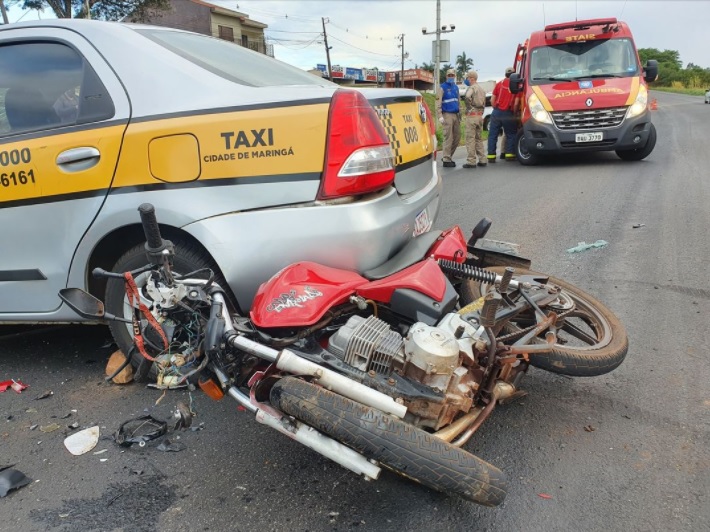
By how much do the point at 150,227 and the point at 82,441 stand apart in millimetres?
1106

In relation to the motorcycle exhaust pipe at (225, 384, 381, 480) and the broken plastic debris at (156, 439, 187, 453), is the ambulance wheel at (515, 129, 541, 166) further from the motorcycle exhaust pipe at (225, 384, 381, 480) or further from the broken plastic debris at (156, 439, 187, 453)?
the motorcycle exhaust pipe at (225, 384, 381, 480)

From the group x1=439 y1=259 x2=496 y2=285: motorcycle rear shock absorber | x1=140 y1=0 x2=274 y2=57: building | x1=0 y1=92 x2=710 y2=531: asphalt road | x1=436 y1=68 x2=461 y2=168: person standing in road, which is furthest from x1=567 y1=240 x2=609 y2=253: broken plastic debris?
x1=140 y1=0 x2=274 y2=57: building

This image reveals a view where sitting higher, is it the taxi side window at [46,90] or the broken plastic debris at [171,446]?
the taxi side window at [46,90]

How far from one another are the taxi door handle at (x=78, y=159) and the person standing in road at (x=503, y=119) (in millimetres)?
9379

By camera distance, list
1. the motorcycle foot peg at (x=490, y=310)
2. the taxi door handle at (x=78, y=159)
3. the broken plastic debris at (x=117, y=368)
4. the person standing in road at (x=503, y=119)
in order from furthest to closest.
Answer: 1. the person standing in road at (x=503, y=119)
2. the broken plastic debris at (x=117, y=368)
3. the taxi door handle at (x=78, y=159)
4. the motorcycle foot peg at (x=490, y=310)

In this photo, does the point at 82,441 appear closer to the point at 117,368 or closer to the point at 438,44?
the point at 117,368

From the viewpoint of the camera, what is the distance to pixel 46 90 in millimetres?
2855

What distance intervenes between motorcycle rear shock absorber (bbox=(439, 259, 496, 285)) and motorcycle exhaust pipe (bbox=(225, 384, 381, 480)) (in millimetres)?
1091

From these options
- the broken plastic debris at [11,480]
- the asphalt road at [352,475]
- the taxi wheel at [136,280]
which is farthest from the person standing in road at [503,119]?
the broken plastic debris at [11,480]

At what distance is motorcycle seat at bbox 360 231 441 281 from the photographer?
2.43 meters

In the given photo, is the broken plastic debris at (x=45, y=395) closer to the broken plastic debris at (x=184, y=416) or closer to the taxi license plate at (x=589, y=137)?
the broken plastic debris at (x=184, y=416)

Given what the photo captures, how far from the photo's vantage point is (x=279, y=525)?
1976 millimetres

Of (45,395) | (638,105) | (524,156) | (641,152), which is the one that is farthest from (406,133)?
(641,152)

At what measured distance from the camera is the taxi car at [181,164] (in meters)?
2.35
